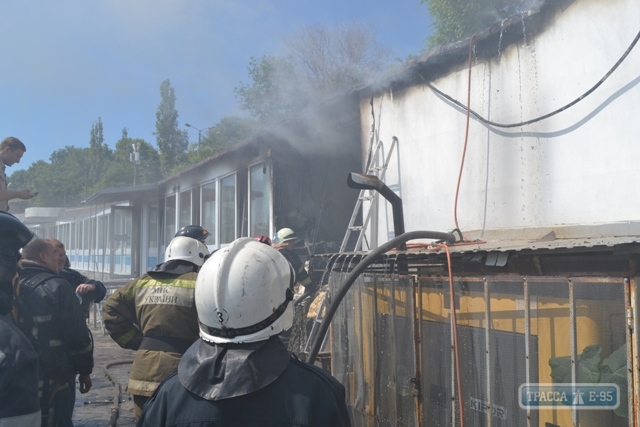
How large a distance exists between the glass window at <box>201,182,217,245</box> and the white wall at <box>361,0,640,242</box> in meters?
7.01

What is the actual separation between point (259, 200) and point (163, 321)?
6948 millimetres

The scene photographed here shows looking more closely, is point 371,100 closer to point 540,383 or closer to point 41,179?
point 540,383

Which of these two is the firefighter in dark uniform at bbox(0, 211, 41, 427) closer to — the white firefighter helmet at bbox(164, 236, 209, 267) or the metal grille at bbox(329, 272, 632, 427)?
the white firefighter helmet at bbox(164, 236, 209, 267)

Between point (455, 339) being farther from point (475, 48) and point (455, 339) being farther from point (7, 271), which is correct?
point (475, 48)

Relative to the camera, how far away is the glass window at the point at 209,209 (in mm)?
13140

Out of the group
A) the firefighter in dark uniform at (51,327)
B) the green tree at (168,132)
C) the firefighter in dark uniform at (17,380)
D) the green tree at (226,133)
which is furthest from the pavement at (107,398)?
the green tree at (168,132)

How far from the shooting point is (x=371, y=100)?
7750mm

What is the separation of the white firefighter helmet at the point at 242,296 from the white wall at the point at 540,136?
3.57 meters

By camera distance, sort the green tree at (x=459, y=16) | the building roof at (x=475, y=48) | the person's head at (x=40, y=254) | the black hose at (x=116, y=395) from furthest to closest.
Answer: the green tree at (x=459, y=16) → the black hose at (x=116, y=395) → the building roof at (x=475, y=48) → the person's head at (x=40, y=254)

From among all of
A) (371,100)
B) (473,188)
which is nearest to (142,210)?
(371,100)

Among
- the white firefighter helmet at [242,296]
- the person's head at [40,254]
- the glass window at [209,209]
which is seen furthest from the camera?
the glass window at [209,209]

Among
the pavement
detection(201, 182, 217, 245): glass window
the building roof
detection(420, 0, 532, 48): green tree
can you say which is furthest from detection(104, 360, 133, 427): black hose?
detection(420, 0, 532, 48): green tree

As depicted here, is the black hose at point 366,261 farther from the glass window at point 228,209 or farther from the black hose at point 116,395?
the glass window at point 228,209

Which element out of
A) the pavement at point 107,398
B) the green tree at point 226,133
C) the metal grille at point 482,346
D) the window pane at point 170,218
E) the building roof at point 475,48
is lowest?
the pavement at point 107,398
